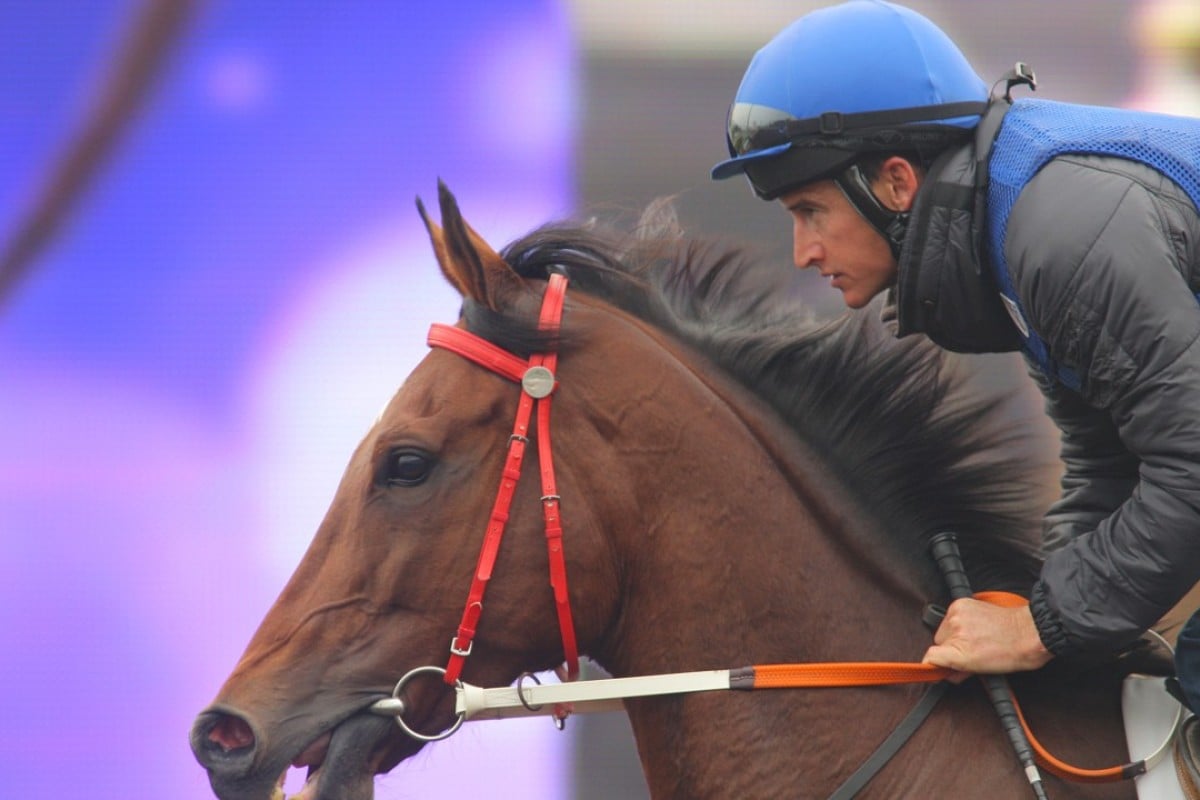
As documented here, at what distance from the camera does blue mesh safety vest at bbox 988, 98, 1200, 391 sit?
163 cm

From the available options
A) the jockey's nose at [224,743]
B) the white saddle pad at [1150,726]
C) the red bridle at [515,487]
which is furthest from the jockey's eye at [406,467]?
the white saddle pad at [1150,726]

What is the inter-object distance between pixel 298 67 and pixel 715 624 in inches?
94.9

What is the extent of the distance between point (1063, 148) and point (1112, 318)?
255 mm

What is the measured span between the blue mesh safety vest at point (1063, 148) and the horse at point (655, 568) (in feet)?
1.02

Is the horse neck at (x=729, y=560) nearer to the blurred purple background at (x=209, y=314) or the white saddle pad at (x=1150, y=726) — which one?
the white saddle pad at (x=1150, y=726)

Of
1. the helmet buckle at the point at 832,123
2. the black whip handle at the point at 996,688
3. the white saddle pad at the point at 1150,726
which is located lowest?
the white saddle pad at the point at 1150,726

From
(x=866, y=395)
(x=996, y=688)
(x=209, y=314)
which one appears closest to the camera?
(x=996, y=688)

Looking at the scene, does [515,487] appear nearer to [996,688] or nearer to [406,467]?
[406,467]

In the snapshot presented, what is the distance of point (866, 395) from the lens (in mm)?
2002

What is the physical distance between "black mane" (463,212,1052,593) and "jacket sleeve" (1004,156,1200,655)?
307 millimetres

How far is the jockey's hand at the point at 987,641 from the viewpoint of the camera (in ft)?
5.55

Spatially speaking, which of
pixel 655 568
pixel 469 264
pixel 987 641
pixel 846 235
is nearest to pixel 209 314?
pixel 469 264

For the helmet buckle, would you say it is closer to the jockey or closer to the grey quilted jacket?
the jockey

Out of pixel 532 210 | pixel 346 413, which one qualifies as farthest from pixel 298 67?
pixel 346 413
